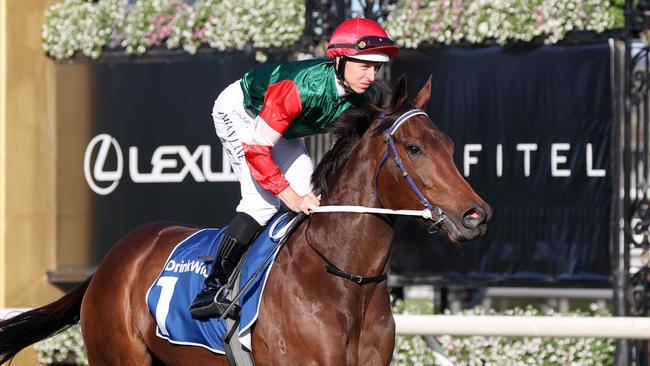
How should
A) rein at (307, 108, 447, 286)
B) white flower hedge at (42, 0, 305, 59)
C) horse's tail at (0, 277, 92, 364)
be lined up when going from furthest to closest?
white flower hedge at (42, 0, 305, 59) < horse's tail at (0, 277, 92, 364) < rein at (307, 108, 447, 286)

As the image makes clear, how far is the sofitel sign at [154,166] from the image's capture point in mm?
7434

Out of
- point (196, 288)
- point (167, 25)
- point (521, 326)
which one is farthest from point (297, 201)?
point (167, 25)

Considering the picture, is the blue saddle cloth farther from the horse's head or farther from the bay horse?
the horse's head

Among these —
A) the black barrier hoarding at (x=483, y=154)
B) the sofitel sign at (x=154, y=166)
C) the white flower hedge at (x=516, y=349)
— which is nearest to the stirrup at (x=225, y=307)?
the black barrier hoarding at (x=483, y=154)

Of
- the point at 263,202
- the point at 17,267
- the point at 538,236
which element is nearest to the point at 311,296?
the point at 263,202

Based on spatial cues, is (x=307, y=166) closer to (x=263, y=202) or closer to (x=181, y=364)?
(x=263, y=202)

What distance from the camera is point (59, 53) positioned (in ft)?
25.3

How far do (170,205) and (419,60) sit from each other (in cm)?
187

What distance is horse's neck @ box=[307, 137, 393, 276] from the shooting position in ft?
13.2

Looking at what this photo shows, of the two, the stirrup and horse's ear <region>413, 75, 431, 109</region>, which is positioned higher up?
horse's ear <region>413, 75, 431, 109</region>

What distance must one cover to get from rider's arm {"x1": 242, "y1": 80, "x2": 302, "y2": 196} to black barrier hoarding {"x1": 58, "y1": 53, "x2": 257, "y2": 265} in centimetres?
330

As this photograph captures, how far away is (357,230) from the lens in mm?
4039

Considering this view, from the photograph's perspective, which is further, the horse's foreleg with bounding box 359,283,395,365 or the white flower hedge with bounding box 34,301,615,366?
the white flower hedge with bounding box 34,301,615,366

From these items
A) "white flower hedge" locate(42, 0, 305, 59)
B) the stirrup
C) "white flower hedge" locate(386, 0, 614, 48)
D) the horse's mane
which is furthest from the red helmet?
"white flower hedge" locate(42, 0, 305, 59)
